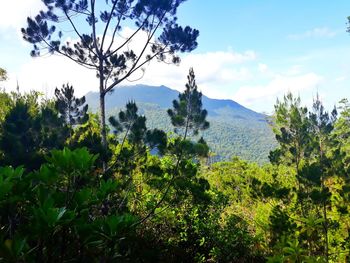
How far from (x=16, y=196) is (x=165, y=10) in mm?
7524

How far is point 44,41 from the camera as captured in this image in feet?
28.2

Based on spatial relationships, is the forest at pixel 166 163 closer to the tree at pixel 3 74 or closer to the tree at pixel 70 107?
the tree at pixel 70 107

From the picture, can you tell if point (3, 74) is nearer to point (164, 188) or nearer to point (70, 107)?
point (70, 107)

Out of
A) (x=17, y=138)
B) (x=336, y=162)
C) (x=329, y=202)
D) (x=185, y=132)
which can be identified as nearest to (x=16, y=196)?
(x=17, y=138)

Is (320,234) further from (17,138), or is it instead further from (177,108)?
(17,138)

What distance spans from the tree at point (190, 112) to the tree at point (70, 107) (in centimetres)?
247

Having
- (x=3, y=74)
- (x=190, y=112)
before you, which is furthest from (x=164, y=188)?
(x=3, y=74)

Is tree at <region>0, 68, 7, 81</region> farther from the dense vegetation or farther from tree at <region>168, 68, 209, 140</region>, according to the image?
tree at <region>168, 68, 209, 140</region>

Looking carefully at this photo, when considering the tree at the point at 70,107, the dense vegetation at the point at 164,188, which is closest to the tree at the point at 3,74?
the dense vegetation at the point at 164,188

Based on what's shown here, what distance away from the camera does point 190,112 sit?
7.94 metres

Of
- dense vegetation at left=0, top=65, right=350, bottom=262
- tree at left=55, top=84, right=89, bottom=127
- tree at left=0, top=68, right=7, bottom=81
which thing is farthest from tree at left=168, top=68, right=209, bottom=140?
tree at left=0, top=68, right=7, bottom=81

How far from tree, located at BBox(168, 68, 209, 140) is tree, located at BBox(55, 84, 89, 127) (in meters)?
2.47

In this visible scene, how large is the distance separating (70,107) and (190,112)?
3.11 metres

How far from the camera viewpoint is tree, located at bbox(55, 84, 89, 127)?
852 centimetres
